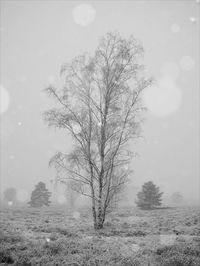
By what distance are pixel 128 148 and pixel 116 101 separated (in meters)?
3.51

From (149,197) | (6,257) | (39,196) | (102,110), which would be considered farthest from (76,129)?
(39,196)

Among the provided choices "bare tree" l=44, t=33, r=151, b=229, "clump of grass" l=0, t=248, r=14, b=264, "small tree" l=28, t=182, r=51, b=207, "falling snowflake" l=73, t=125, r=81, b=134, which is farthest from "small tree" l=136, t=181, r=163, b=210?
"clump of grass" l=0, t=248, r=14, b=264

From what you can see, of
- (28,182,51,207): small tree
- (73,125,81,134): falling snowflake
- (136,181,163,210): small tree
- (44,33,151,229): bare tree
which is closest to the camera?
(44,33,151,229): bare tree

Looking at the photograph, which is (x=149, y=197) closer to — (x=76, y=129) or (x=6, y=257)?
(x=76, y=129)

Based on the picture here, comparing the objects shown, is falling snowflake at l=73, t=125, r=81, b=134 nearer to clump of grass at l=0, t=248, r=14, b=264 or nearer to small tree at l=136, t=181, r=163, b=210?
clump of grass at l=0, t=248, r=14, b=264

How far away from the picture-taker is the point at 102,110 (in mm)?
16859

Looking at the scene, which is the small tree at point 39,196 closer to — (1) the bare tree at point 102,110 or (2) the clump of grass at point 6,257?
(1) the bare tree at point 102,110

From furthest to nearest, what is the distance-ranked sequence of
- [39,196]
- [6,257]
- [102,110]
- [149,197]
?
1. [39,196]
2. [149,197]
3. [102,110]
4. [6,257]

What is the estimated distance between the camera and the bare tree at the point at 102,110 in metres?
15.9

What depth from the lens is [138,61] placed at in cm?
1652

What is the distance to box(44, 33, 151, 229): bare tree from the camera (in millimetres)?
15867

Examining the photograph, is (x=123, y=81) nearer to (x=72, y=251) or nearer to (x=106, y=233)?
(x=106, y=233)

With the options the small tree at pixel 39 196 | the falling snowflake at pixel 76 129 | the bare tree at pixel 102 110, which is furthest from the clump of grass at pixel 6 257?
the small tree at pixel 39 196

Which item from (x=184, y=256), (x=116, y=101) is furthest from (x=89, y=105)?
(x=184, y=256)
